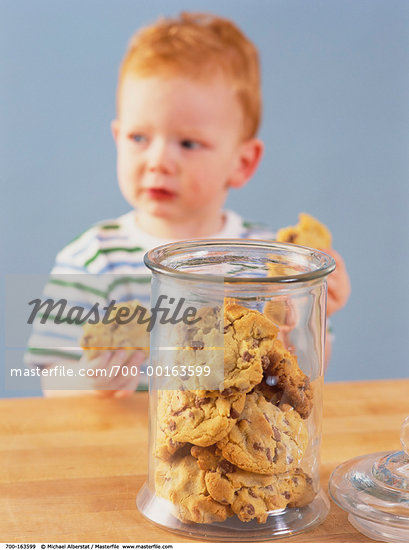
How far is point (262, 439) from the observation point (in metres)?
0.61

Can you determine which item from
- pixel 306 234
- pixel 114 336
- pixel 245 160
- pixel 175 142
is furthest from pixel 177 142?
pixel 114 336

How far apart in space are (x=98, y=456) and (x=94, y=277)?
1082 mm

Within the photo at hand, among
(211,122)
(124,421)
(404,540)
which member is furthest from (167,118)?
(404,540)

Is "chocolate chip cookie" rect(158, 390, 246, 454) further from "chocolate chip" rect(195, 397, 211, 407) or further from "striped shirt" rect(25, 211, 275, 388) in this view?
"striped shirt" rect(25, 211, 275, 388)

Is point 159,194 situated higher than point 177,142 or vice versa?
point 177,142

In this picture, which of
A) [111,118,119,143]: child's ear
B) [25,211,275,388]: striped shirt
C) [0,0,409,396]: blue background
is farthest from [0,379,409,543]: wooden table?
[0,0,409,396]: blue background

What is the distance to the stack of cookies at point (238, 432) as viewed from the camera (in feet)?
2.00

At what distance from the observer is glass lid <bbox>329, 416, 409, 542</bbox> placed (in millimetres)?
609

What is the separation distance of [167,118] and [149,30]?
377 mm

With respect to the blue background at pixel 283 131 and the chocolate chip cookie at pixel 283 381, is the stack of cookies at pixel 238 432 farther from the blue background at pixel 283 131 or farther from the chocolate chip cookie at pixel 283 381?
the blue background at pixel 283 131

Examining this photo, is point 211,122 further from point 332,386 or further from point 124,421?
point 124,421

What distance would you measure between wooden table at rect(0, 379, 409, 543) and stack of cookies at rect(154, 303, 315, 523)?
46 millimetres

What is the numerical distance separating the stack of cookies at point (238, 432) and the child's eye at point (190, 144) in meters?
1.22

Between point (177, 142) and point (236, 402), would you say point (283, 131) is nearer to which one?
point (177, 142)
